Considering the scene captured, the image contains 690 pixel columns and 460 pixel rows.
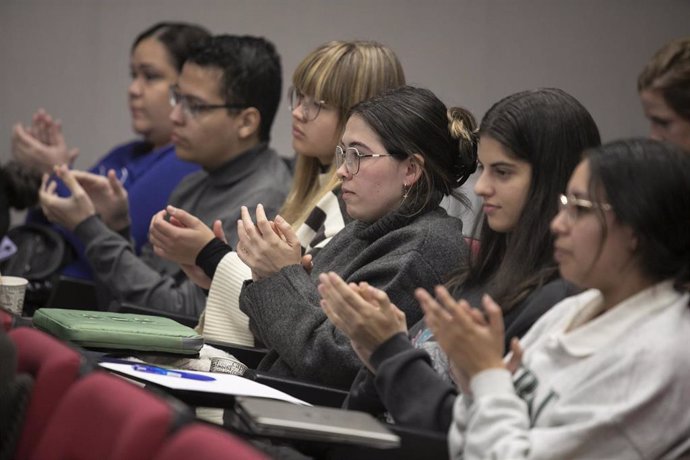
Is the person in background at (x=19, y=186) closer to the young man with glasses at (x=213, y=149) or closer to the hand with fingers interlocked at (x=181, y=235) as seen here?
the young man with glasses at (x=213, y=149)

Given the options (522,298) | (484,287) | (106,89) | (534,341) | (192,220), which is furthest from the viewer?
(106,89)

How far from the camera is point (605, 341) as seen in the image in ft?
6.60

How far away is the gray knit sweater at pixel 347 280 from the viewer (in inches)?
110

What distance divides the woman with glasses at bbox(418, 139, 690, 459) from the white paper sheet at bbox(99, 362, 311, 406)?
1.57 feet

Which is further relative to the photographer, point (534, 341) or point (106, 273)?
point (106, 273)

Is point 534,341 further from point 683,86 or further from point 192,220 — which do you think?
point 192,220

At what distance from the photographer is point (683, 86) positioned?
321 centimetres

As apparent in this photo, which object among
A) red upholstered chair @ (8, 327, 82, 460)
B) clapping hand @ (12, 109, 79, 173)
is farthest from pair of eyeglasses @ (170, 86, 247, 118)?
red upholstered chair @ (8, 327, 82, 460)

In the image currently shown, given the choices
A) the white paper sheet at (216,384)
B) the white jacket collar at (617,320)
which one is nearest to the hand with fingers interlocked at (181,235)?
the white paper sheet at (216,384)

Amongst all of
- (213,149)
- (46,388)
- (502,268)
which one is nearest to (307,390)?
(502,268)

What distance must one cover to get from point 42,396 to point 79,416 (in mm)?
204

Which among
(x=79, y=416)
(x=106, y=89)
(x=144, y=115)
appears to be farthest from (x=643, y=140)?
(x=106, y=89)

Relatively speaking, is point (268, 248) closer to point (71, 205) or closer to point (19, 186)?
point (71, 205)

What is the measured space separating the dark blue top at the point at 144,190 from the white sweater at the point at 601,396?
2.82 metres
